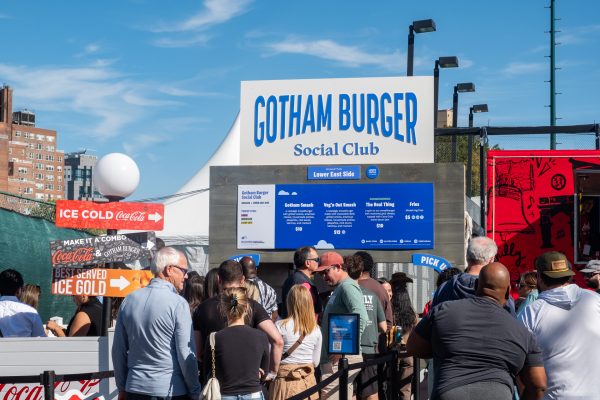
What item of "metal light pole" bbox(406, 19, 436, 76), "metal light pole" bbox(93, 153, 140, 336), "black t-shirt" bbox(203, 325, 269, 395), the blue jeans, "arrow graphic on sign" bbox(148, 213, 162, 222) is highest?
"metal light pole" bbox(406, 19, 436, 76)

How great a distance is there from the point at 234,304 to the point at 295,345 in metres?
1.57

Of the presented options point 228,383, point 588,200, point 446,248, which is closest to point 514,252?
point 588,200

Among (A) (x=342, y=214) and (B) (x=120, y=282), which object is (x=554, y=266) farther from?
(A) (x=342, y=214)

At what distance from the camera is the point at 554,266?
5867mm

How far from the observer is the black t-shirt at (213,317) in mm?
6410

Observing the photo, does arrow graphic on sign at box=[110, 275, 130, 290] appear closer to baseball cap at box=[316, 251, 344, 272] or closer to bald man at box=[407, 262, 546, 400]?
baseball cap at box=[316, 251, 344, 272]

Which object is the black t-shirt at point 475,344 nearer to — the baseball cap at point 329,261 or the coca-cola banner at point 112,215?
the baseball cap at point 329,261

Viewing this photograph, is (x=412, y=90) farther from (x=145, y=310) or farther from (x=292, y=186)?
(x=145, y=310)

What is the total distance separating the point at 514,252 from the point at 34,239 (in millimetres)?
8149

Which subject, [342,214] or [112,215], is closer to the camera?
[112,215]

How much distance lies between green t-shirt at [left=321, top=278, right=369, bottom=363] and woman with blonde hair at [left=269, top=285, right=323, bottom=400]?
0.55 meters

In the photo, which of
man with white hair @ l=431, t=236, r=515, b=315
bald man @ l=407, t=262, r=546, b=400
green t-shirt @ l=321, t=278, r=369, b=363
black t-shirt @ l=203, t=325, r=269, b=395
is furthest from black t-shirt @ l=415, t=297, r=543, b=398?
green t-shirt @ l=321, t=278, r=369, b=363

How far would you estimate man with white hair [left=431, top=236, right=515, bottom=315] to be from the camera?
634 centimetres

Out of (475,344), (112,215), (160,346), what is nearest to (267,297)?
(112,215)
